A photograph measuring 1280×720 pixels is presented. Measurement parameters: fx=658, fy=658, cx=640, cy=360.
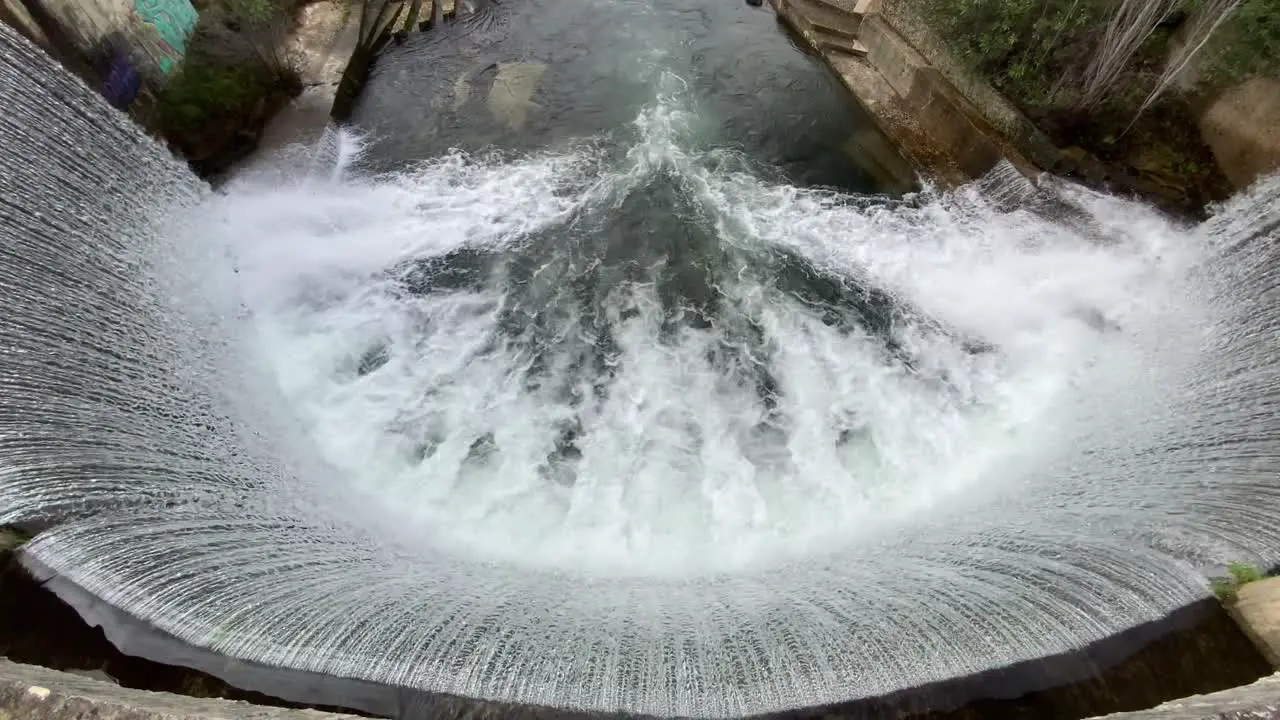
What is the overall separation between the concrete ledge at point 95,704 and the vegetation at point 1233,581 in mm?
5538

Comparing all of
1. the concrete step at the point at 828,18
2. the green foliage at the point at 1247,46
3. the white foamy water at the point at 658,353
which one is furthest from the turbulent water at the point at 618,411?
the concrete step at the point at 828,18

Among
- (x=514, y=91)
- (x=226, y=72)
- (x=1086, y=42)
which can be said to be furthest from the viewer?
(x=514, y=91)

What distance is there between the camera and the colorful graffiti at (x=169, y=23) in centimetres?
837

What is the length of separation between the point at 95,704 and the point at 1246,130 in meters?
11.7

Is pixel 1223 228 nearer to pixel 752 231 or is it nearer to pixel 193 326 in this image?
pixel 752 231

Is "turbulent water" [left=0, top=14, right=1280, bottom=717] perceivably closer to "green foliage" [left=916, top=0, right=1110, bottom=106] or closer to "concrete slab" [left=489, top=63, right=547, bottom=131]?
"concrete slab" [left=489, top=63, right=547, bottom=131]

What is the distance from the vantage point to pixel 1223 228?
24.3 ft

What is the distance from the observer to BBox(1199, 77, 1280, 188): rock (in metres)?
7.52

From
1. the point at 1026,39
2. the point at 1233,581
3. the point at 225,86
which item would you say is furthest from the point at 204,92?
the point at 1233,581

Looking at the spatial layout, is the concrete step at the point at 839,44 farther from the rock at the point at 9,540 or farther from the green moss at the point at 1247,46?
the rock at the point at 9,540

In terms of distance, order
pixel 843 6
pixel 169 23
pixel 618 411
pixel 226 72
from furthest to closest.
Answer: pixel 843 6
pixel 226 72
pixel 169 23
pixel 618 411

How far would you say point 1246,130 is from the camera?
778 cm

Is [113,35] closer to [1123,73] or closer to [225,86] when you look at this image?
[225,86]

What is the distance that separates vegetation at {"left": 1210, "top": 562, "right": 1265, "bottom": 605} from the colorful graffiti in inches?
477
